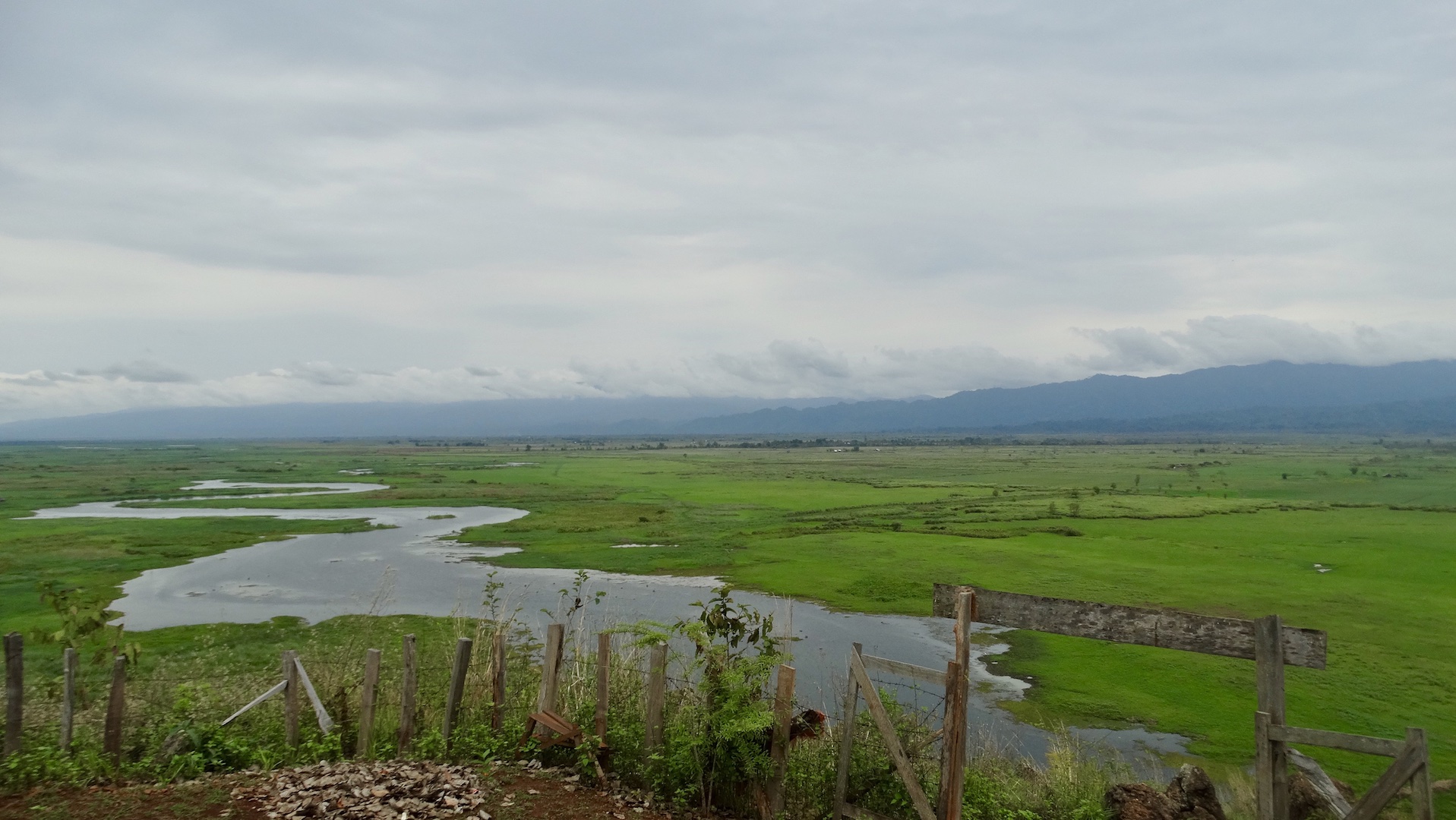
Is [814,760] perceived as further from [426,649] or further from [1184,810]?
[426,649]

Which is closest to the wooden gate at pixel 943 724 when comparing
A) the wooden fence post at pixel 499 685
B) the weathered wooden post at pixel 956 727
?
the weathered wooden post at pixel 956 727

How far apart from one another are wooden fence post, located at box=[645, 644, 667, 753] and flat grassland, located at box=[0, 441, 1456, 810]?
12.9 meters

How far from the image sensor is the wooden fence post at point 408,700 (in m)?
9.70

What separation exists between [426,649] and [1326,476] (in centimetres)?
9086

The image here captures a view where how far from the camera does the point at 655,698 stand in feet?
29.4

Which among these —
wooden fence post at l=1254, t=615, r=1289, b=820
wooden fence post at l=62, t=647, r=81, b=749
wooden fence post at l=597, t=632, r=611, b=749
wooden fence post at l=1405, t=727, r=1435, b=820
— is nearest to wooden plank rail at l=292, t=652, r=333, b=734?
wooden fence post at l=62, t=647, r=81, b=749

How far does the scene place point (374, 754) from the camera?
385 inches

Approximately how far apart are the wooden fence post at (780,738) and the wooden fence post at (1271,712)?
13.1ft

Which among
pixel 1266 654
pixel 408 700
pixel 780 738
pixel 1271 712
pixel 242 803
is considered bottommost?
pixel 242 803

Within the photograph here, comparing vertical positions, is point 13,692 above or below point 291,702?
above

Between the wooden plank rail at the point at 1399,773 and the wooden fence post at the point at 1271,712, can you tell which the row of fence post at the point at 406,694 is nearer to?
the wooden fence post at the point at 1271,712

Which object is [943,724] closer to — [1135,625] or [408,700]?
[1135,625]

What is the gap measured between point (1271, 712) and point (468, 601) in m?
27.6

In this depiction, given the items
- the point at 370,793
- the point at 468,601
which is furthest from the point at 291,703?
the point at 468,601
